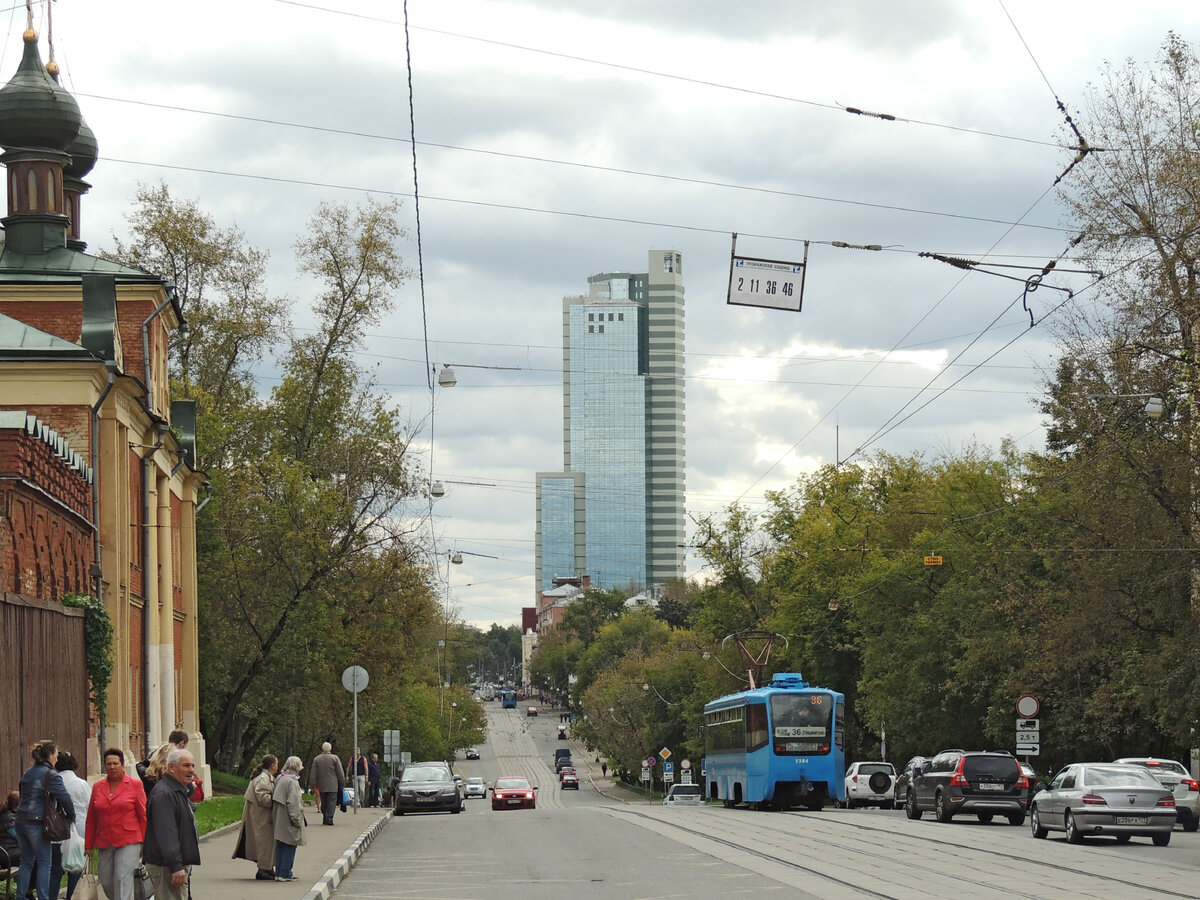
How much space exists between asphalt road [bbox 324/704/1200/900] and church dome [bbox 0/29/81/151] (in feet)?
57.8

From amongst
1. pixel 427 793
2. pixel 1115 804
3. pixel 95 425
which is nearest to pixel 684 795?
pixel 427 793

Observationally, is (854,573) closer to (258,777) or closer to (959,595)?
(959,595)

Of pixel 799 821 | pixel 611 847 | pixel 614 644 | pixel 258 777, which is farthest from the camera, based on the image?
pixel 614 644

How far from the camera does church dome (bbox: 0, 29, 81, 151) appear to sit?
3591 cm

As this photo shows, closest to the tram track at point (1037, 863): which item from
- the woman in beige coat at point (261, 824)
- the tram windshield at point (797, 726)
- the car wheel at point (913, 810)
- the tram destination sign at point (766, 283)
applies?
the car wheel at point (913, 810)

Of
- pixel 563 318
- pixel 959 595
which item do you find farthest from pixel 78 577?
pixel 563 318

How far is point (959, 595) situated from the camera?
54.5 meters

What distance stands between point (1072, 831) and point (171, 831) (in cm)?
1751

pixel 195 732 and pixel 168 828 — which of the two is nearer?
pixel 168 828

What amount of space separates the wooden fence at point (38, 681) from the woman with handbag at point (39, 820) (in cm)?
285

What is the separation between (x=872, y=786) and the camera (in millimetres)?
51344

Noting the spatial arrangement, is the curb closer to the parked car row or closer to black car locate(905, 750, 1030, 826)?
the parked car row

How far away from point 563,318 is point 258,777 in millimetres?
180710

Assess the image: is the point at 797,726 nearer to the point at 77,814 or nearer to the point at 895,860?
the point at 895,860
